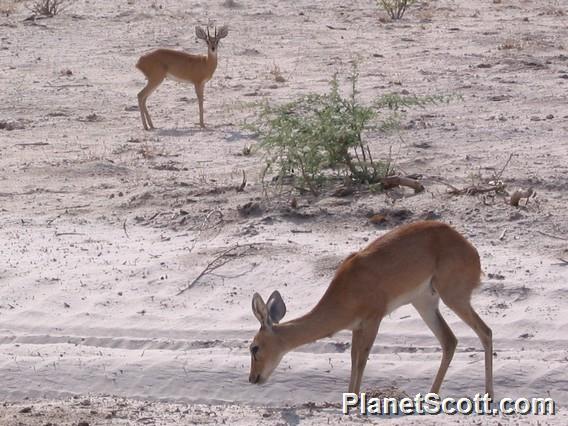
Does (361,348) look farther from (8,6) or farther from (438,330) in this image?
(8,6)

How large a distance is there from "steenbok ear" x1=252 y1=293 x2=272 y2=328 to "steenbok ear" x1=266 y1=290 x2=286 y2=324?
0.02m

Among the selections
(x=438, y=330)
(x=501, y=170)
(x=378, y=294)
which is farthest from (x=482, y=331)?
(x=501, y=170)

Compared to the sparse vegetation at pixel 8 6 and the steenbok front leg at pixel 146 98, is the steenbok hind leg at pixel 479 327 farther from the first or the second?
the sparse vegetation at pixel 8 6

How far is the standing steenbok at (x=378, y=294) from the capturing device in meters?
7.59

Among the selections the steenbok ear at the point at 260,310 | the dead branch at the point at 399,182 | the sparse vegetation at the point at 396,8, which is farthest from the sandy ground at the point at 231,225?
the sparse vegetation at the point at 396,8

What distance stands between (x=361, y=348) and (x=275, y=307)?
57 cm

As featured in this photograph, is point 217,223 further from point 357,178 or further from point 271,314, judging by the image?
point 271,314

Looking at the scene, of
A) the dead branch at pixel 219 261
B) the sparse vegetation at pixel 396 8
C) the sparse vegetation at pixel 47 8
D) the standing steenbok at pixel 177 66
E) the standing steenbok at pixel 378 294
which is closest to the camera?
the standing steenbok at pixel 378 294

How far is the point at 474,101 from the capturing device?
49.1ft

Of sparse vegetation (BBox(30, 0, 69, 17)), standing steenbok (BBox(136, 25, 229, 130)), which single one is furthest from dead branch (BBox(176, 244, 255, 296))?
sparse vegetation (BBox(30, 0, 69, 17))

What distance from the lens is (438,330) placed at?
8.06 metres

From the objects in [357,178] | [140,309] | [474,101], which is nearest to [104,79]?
[474,101]

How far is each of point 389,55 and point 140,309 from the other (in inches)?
362

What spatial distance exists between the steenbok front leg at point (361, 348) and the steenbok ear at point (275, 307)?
1.61 ft
